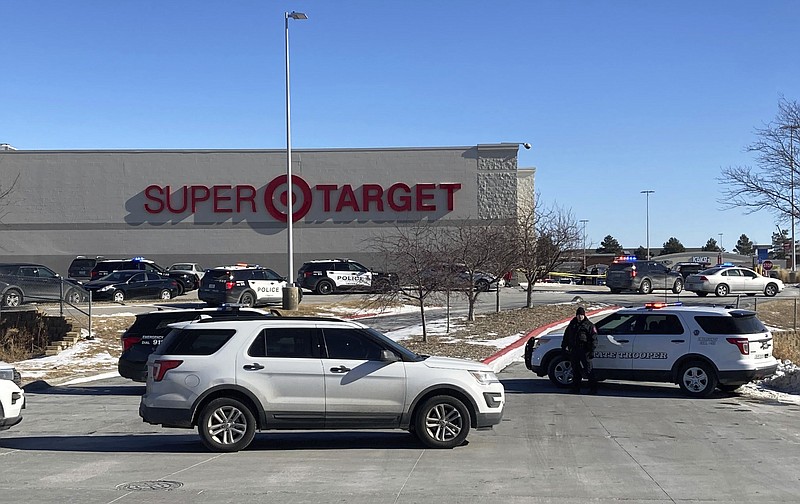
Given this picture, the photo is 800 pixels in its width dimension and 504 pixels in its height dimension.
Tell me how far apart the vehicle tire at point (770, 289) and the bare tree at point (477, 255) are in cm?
2016

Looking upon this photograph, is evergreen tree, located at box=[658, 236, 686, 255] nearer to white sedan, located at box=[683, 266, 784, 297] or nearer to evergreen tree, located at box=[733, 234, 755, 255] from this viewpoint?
evergreen tree, located at box=[733, 234, 755, 255]

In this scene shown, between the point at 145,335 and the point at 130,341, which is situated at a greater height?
the point at 145,335

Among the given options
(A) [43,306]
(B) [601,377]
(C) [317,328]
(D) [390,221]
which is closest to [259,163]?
(D) [390,221]

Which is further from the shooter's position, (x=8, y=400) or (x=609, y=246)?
(x=609, y=246)

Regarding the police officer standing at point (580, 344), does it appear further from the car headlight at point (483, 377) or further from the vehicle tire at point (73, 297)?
the vehicle tire at point (73, 297)

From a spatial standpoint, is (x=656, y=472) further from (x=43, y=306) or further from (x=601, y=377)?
(x=43, y=306)

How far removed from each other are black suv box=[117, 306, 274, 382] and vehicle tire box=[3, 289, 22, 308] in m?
11.4

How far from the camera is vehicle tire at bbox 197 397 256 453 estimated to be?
1063cm

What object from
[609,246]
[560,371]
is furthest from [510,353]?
[609,246]

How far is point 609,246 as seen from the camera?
155500 mm

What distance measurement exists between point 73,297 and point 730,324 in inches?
769

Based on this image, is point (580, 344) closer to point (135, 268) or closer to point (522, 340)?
point (522, 340)

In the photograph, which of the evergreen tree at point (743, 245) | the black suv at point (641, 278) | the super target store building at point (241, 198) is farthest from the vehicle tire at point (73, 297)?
the evergreen tree at point (743, 245)

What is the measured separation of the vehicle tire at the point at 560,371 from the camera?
17.4 m
